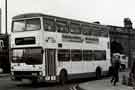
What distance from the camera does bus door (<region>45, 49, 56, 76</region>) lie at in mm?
19156

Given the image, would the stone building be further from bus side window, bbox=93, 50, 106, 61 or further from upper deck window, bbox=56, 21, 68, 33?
upper deck window, bbox=56, 21, 68, 33

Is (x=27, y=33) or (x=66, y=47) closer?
(x=27, y=33)

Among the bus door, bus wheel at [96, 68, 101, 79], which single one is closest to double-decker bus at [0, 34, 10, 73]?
bus wheel at [96, 68, 101, 79]

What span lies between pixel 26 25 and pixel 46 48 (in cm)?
184

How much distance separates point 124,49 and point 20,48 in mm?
50963

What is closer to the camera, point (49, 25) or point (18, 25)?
point (49, 25)

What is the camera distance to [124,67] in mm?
42875

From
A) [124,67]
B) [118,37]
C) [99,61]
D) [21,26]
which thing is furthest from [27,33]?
[118,37]

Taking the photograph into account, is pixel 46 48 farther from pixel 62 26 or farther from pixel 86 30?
pixel 86 30

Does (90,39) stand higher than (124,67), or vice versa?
(90,39)

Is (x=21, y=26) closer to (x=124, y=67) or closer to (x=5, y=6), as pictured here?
(x=5, y=6)

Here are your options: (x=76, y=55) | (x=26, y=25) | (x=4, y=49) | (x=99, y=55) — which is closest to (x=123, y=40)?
(x=4, y=49)

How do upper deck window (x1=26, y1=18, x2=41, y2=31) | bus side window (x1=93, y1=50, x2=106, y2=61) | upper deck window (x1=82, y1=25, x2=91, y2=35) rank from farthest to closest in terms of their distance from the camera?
1. bus side window (x1=93, y1=50, x2=106, y2=61)
2. upper deck window (x1=82, y1=25, x2=91, y2=35)
3. upper deck window (x1=26, y1=18, x2=41, y2=31)

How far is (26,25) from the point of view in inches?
768
